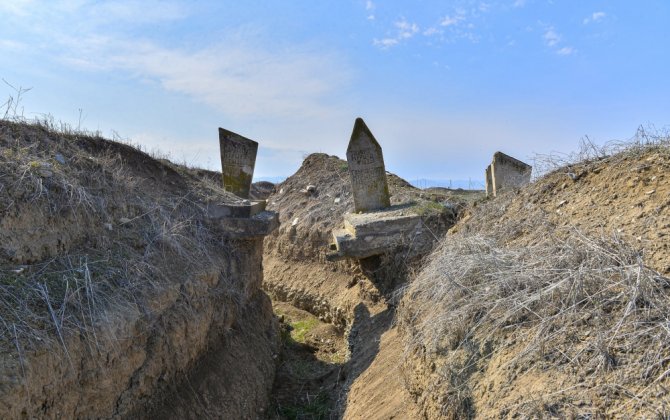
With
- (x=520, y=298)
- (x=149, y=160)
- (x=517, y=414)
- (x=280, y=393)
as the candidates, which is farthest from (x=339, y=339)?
(x=517, y=414)

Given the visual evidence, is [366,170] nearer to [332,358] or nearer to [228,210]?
[228,210]

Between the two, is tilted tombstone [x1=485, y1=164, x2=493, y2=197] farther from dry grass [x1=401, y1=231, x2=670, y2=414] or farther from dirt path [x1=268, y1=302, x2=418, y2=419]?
dry grass [x1=401, y1=231, x2=670, y2=414]

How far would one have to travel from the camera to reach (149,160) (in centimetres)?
849

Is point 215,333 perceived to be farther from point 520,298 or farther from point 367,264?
point 520,298

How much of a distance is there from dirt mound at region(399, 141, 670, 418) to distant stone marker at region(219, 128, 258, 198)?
487 centimetres

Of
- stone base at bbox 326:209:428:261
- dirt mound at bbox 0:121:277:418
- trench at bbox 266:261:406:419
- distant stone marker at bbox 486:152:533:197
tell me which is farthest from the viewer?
distant stone marker at bbox 486:152:533:197

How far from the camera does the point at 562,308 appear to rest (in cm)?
352

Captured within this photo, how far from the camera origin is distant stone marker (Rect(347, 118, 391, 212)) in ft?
31.3

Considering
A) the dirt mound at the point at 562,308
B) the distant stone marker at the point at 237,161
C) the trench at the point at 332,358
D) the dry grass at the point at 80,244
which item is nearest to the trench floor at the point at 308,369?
the trench at the point at 332,358

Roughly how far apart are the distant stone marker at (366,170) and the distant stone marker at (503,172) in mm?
1942

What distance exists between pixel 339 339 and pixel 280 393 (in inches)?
81.5

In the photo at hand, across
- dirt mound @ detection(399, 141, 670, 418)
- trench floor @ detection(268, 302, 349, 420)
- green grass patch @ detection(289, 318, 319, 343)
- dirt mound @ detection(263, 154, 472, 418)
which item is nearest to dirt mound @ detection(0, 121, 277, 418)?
trench floor @ detection(268, 302, 349, 420)

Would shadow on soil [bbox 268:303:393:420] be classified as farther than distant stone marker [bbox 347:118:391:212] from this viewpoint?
No

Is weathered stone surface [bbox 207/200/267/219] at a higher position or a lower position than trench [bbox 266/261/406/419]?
higher
